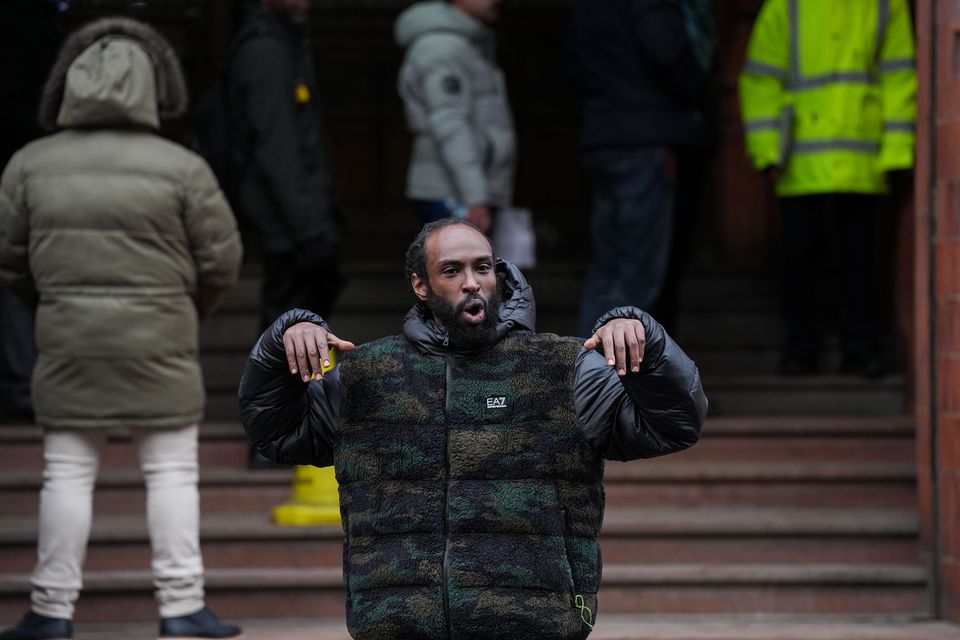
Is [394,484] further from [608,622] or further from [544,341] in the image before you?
[608,622]

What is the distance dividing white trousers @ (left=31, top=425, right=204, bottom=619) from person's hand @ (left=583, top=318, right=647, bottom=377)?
256 centimetres

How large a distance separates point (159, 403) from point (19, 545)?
4.02ft

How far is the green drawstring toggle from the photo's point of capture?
12.0 feet

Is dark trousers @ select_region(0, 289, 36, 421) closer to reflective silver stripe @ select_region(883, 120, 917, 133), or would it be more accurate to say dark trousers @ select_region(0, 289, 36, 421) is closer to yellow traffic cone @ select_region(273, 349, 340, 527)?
yellow traffic cone @ select_region(273, 349, 340, 527)

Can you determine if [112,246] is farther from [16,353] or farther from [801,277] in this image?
[801,277]

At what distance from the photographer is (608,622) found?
250 inches

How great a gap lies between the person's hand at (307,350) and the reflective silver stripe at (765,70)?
14.9 ft

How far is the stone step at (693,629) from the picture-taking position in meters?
6.11

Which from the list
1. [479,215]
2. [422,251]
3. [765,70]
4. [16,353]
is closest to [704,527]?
[479,215]

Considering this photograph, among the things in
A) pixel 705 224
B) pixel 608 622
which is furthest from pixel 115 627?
pixel 705 224

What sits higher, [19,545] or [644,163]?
[644,163]

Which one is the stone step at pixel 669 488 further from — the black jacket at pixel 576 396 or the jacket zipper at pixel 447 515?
the jacket zipper at pixel 447 515

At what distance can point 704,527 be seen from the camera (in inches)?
261

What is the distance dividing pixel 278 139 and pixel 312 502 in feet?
4.48
